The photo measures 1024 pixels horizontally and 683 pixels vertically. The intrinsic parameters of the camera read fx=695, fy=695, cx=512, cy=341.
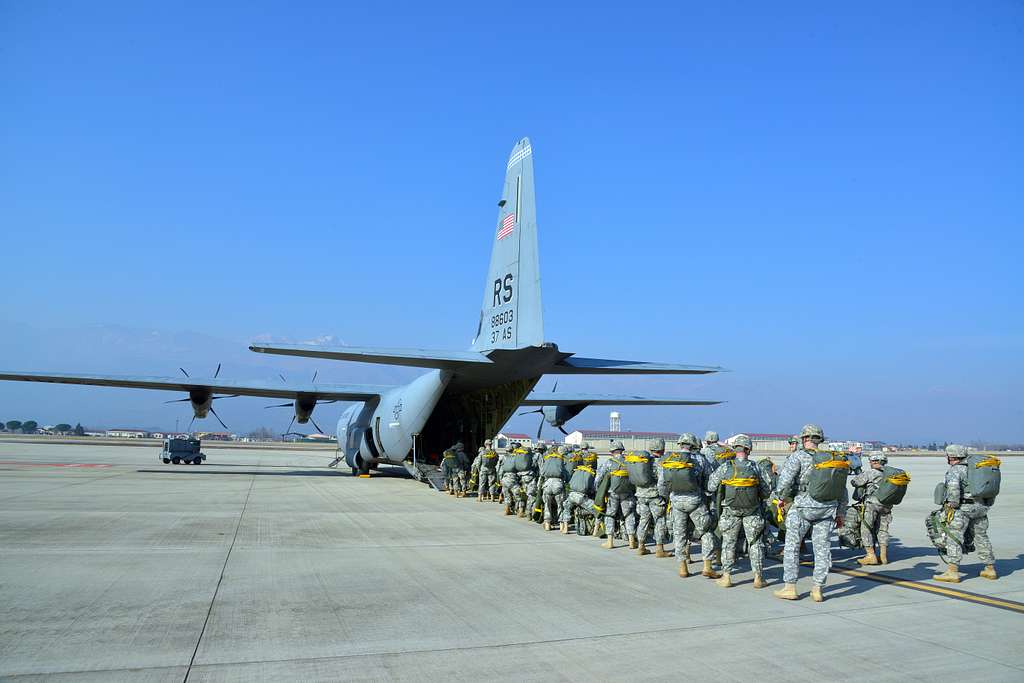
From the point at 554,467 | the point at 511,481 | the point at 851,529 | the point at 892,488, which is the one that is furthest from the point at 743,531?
the point at 511,481

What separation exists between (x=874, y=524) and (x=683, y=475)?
11.1 feet

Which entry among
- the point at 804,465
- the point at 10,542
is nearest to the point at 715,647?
the point at 804,465

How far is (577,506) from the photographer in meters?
11.7

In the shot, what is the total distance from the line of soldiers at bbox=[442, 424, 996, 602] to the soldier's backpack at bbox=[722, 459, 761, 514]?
1 centimetres

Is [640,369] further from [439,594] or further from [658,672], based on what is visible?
[658,672]

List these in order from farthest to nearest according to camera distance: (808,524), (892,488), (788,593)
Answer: (892,488) < (808,524) < (788,593)

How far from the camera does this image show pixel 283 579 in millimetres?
7750

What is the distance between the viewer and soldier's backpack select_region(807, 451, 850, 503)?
278 inches

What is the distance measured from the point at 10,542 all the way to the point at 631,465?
8547mm

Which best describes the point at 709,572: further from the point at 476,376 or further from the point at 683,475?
the point at 476,376

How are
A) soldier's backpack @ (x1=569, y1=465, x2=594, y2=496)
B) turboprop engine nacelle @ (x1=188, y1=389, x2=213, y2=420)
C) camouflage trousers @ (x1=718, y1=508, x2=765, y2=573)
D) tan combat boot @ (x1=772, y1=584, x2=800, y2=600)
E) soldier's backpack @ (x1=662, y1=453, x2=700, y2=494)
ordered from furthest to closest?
turboprop engine nacelle @ (x1=188, y1=389, x2=213, y2=420), soldier's backpack @ (x1=569, y1=465, x2=594, y2=496), soldier's backpack @ (x1=662, y1=453, x2=700, y2=494), camouflage trousers @ (x1=718, y1=508, x2=765, y2=573), tan combat boot @ (x1=772, y1=584, x2=800, y2=600)

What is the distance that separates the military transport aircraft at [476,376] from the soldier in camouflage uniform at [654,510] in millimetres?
5852

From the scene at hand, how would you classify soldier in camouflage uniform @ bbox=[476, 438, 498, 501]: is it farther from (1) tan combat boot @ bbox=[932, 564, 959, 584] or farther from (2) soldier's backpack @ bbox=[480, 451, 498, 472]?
(1) tan combat boot @ bbox=[932, 564, 959, 584]

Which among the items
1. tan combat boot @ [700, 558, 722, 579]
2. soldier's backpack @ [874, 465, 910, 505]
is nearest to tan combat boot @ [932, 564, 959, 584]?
soldier's backpack @ [874, 465, 910, 505]
